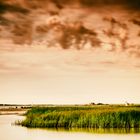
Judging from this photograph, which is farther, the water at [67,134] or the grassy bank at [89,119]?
the grassy bank at [89,119]

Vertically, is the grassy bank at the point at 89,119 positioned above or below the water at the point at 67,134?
above

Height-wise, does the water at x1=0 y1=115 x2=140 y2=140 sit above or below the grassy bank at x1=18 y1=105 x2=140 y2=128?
below

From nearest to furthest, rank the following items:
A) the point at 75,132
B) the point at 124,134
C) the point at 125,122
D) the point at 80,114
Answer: the point at 124,134
the point at 75,132
the point at 125,122
the point at 80,114

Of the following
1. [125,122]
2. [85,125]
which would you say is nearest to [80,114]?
[85,125]

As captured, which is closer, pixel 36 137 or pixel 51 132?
pixel 36 137

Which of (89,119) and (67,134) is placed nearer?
(67,134)

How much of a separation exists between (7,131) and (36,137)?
194 inches

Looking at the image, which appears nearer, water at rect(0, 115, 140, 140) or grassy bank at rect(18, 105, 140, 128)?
water at rect(0, 115, 140, 140)

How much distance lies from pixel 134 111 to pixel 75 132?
605 cm

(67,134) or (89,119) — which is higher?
(89,119)

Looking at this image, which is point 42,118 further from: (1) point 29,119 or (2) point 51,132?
(2) point 51,132

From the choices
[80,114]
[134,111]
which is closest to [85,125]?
[80,114]

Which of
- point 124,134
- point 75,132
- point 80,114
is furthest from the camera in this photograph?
point 80,114

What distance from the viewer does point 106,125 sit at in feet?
130
